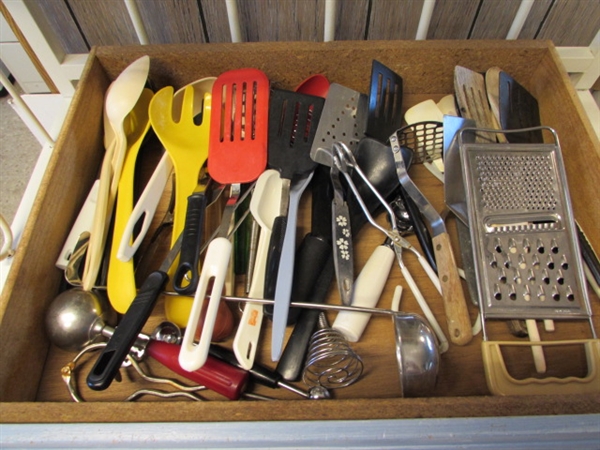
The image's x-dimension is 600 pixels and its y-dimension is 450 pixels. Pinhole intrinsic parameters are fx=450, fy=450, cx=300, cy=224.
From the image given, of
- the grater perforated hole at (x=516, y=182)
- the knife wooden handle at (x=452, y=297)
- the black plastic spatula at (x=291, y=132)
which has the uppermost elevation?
the black plastic spatula at (x=291, y=132)

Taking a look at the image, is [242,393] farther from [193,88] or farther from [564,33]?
[564,33]

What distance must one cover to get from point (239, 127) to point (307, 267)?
217 mm

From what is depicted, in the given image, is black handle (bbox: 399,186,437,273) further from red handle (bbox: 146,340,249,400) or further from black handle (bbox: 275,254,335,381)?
red handle (bbox: 146,340,249,400)

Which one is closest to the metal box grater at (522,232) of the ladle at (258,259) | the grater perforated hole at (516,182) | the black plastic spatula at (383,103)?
the grater perforated hole at (516,182)

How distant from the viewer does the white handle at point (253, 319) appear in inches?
17.9

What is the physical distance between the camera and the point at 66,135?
1.81ft

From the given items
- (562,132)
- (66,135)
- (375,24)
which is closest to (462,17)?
(375,24)

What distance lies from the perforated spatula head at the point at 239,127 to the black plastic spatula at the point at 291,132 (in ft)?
0.04

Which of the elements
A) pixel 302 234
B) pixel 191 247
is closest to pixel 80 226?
pixel 191 247

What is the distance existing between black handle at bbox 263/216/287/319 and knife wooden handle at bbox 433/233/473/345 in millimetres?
182

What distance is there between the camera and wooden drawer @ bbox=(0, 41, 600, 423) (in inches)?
15.2

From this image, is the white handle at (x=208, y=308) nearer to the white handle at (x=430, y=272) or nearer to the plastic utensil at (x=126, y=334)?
the plastic utensil at (x=126, y=334)

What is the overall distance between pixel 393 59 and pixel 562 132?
251mm

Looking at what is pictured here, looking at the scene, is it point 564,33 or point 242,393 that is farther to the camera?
point 564,33
